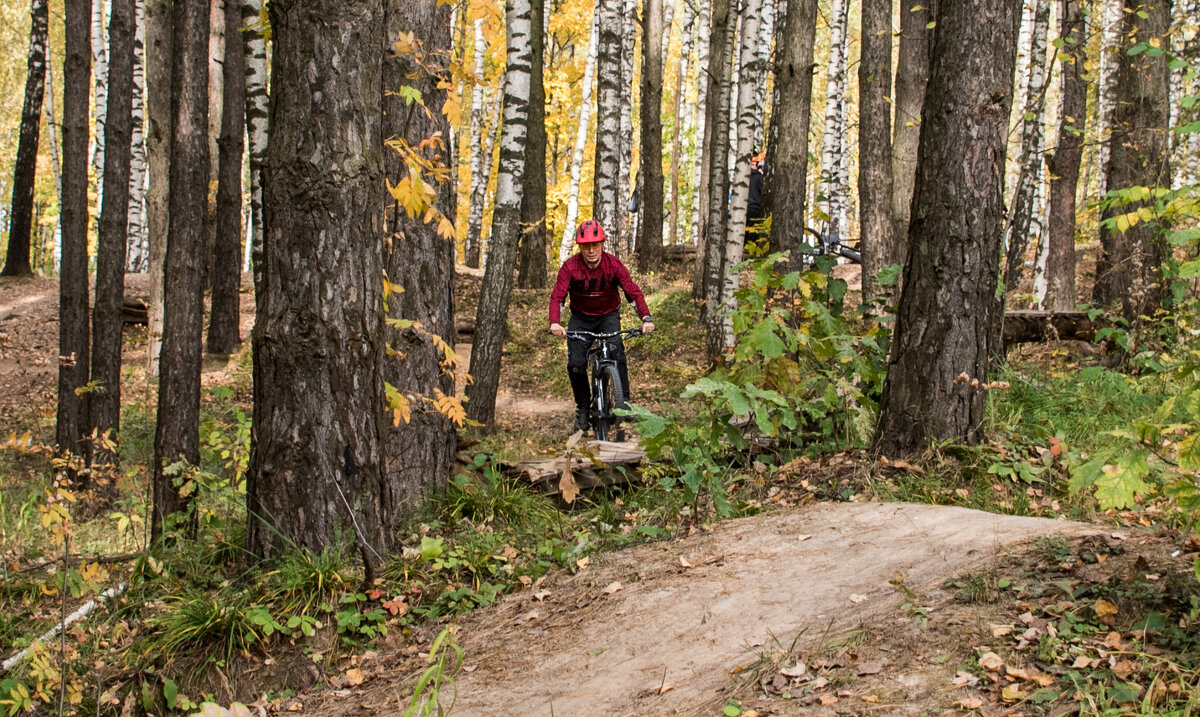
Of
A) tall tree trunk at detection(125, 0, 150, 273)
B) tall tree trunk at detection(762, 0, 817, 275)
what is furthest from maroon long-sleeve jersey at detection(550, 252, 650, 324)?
tall tree trunk at detection(125, 0, 150, 273)

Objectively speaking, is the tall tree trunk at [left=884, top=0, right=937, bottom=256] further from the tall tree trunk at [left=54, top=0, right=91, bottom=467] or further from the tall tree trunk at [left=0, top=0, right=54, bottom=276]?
the tall tree trunk at [left=0, top=0, right=54, bottom=276]

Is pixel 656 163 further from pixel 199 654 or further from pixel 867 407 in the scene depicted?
pixel 199 654

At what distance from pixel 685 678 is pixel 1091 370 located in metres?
4.91

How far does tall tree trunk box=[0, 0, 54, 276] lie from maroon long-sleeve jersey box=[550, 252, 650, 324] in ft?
46.4

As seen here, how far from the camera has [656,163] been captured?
1816cm

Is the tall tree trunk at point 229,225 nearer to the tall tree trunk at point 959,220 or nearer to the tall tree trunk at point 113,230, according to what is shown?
the tall tree trunk at point 113,230

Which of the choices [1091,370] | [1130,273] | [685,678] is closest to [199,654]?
A: [685,678]

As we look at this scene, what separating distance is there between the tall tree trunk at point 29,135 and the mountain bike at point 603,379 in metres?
14.5

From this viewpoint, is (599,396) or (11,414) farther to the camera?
(11,414)

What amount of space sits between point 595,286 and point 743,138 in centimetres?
417

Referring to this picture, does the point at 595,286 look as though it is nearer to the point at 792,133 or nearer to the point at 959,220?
the point at 792,133

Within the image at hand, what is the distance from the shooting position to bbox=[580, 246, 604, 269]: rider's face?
25.5 ft

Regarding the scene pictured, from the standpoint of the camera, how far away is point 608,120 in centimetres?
1591

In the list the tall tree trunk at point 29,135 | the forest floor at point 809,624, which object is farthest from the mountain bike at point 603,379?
the tall tree trunk at point 29,135
